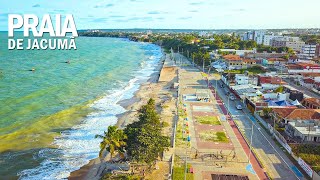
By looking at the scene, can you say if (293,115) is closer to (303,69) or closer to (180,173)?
(180,173)

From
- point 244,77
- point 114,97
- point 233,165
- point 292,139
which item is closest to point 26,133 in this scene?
point 114,97

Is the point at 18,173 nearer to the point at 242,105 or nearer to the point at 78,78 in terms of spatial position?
the point at 242,105

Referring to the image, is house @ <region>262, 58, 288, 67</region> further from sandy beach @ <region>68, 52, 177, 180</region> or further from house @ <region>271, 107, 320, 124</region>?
house @ <region>271, 107, 320, 124</region>

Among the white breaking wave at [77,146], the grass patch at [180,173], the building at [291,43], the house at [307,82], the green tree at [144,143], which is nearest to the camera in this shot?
the green tree at [144,143]

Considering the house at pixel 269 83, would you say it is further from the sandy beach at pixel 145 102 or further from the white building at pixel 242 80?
the sandy beach at pixel 145 102

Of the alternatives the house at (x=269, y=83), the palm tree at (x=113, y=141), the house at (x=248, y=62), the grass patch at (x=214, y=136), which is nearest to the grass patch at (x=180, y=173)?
the palm tree at (x=113, y=141)
